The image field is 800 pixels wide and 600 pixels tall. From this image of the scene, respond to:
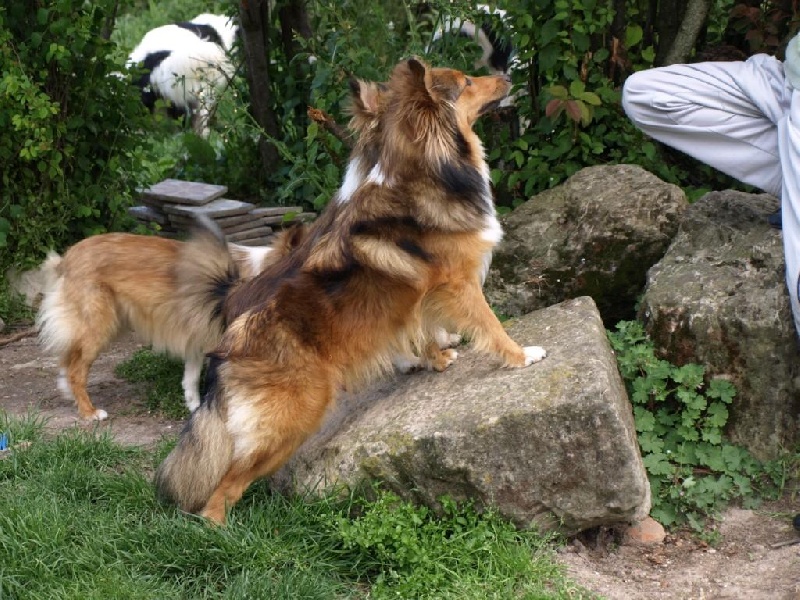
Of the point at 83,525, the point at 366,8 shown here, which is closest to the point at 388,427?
the point at 83,525

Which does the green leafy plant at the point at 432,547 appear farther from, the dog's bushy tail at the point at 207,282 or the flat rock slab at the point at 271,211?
the flat rock slab at the point at 271,211

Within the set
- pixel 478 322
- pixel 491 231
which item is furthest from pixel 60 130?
pixel 478 322

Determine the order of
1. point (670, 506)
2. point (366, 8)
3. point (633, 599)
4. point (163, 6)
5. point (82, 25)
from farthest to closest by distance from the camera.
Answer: point (163, 6) < point (366, 8) < point (82, 25) < point (670, 506) < point (633, 599)

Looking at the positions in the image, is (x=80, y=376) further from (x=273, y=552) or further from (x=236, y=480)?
(x=273, y=552)

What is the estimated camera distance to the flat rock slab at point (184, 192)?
7664 mm

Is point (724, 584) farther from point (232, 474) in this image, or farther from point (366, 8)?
point (366, 8)

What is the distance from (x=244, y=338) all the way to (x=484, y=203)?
1228 millimetres

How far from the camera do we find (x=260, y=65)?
25.6 feet

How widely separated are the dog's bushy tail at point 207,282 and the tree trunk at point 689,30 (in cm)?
315

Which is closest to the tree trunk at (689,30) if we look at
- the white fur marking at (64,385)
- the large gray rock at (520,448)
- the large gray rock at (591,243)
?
the large gray rock at (591,243)

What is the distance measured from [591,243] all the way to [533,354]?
1395mm

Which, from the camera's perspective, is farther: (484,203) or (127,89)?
(127,89)

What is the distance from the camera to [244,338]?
404 cm

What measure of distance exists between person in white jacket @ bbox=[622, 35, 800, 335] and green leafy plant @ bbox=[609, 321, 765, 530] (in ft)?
3.13
